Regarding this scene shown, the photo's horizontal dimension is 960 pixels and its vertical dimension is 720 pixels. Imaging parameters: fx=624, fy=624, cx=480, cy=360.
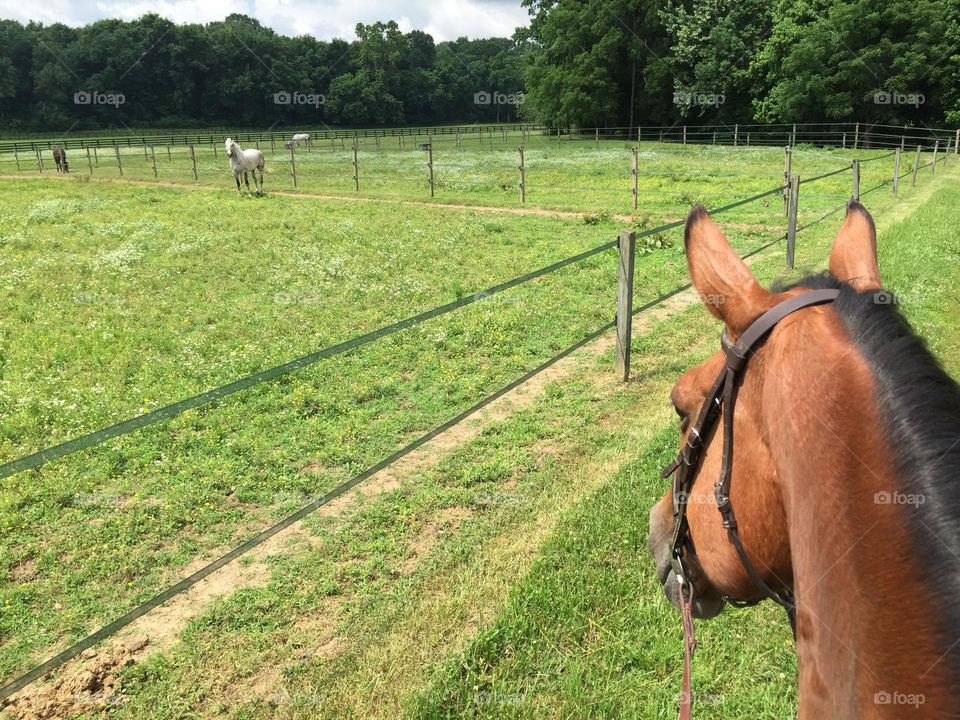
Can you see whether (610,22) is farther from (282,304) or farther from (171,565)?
(171,565)

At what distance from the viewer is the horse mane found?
86 cm

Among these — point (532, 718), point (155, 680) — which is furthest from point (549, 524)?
point (155, 680)

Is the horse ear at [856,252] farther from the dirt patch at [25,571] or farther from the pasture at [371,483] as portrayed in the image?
the dirt patch at [25,571]

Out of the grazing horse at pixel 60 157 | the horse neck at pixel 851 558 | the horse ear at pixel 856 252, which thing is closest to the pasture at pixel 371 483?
the horse ear at pixel 856 252

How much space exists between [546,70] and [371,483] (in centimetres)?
5263

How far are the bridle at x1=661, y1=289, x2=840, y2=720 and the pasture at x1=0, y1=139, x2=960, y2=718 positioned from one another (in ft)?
1.67

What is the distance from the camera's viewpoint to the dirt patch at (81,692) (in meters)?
2.66

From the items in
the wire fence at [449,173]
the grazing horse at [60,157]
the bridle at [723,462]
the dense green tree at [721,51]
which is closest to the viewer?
the bridle at [723,462]

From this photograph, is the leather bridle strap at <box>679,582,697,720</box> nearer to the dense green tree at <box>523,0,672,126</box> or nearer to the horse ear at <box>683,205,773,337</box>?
the horse ear at <box>683,205,773,337</box>

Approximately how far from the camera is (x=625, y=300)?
5.67 meters

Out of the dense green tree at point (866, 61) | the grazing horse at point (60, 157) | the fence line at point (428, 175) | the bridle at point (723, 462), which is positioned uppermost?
the dense green tree at point (866, 61)

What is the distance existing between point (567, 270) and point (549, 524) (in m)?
6.46

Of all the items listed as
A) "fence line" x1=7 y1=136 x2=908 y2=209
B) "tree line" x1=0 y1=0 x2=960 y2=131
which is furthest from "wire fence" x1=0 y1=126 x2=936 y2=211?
"tree line" x1=0 y1=0 x2=960 y2=131

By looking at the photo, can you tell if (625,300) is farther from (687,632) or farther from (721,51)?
(721,51)
